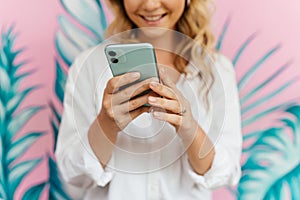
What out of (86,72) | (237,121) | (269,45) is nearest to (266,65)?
(269,45)

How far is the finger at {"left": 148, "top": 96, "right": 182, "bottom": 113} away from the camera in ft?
2.49

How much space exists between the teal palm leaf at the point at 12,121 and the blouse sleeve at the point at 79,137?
0.50 ft

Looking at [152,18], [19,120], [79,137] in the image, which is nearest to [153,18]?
[152,18]

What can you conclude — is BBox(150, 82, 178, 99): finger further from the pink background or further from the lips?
Answer: the pink background

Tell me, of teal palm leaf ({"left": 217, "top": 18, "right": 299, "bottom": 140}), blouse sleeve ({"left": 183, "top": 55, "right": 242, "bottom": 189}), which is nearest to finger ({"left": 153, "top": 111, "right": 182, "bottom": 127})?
blouse sleeve ({"left": 183, "top": 55, "right": 242, "bottom": 189})

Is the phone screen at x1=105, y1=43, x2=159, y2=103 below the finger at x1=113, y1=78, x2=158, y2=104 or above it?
above

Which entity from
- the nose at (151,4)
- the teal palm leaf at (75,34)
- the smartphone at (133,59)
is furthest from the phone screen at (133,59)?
the teal palm leaf at (75,34)

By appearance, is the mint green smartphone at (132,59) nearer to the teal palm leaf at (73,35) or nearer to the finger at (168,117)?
the finger at (168,117)

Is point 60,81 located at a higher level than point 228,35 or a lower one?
lower

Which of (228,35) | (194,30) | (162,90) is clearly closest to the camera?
(162,90)

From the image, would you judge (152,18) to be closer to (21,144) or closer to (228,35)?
(228,35)

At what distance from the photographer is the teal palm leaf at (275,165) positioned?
108cm

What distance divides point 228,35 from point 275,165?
0.87 ft

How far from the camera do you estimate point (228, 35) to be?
42.5 inches
